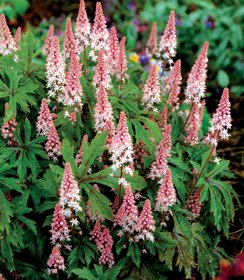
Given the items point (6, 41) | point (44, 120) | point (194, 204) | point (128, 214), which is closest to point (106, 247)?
point (128, 214)

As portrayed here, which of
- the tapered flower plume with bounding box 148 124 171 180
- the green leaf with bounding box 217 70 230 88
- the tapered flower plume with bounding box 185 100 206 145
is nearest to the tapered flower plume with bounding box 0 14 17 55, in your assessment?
the tapered flower plume with bounding box 148 124 171 180

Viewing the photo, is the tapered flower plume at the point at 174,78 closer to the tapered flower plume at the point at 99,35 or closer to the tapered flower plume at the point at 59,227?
the tapered flower plume at the point at 99,35

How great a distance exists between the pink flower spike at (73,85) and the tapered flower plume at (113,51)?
1.50ft

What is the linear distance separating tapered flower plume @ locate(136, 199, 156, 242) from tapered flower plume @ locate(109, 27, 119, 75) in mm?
1322

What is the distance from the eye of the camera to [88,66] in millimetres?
4172

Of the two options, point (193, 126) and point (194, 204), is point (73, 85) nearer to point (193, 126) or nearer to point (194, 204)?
point (193, 126)

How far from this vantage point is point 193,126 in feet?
12.6

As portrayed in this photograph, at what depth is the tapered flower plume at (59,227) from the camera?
9.90 feet

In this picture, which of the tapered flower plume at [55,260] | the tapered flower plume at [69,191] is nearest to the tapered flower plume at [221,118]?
the tapered flower plume at [69,191]

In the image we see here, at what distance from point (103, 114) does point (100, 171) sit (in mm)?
395

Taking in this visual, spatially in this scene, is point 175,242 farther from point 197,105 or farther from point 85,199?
point 197,105

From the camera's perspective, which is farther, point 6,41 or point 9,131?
point 6,41

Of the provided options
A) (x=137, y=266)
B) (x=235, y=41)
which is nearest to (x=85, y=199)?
(x=137, y=266)

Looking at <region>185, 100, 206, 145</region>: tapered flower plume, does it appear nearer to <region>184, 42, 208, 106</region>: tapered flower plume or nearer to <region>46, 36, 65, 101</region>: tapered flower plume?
<region>184, 42, 208, 106</region>: tapered flower plume
